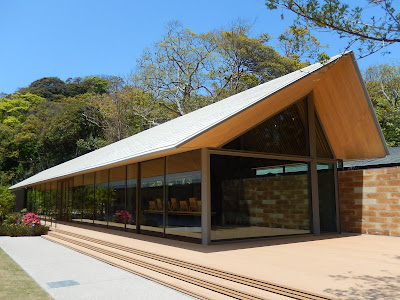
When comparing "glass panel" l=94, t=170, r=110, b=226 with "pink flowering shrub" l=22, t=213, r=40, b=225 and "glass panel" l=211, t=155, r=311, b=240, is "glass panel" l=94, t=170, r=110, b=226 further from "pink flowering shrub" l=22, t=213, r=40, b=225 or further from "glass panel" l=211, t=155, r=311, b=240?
"glass panel" l=211, t=155, r=311, b=240

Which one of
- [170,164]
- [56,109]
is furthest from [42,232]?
[56,109]

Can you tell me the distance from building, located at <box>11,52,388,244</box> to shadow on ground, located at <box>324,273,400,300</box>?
11.6ft

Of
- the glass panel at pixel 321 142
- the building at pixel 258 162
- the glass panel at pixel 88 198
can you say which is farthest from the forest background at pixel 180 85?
the glass panel at pixel 321 142

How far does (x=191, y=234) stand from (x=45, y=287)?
3.59m

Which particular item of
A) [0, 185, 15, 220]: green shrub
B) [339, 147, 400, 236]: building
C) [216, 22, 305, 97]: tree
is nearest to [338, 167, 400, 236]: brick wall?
[339, 147, 400, 236]: building

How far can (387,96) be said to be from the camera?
80.1ft

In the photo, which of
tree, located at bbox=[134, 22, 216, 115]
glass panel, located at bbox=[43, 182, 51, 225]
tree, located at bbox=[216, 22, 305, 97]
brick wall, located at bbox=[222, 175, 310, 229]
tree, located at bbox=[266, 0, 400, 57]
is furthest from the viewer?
tree, located at bbox=[134, 22, 216, 115]

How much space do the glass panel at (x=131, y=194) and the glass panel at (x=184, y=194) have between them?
7.22 feet

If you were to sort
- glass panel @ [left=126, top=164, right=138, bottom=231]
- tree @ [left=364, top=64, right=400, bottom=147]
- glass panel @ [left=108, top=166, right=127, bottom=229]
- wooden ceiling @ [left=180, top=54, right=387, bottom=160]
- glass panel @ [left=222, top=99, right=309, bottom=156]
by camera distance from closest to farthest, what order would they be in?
wooden ceiling @ [left=180, top=54, right=387, bottom=160] < glass panel @ [left=222, top=99, right=309, bottom=156] < glass panel @ [left=126, top=164, right=138, bottom=231] < glass panel @ [left=108, top=166, right=127, bottom=229] < tree @ [left=364, top=64, right=400, bottom=147]

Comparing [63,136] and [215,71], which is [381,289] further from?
[63,136]


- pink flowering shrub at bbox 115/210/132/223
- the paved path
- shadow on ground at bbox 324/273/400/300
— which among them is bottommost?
the paved path

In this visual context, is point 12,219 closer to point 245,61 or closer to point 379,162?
point 379,162

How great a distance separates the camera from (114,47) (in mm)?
Result: 27453

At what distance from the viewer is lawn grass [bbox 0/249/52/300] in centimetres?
494
